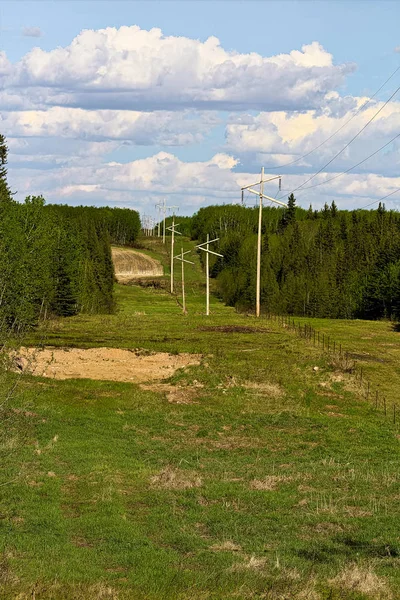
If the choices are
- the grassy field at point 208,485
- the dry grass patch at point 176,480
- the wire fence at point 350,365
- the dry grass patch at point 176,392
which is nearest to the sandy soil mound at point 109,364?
the grassy field at point 208,485

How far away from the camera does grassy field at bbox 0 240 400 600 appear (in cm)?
1667

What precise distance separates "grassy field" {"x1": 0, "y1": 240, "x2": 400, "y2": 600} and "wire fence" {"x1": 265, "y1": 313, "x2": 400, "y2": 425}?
2.09 feet

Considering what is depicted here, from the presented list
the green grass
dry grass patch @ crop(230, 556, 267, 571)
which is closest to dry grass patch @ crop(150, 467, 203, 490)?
dry grass patch @ crop(230, 556, 267, 571)

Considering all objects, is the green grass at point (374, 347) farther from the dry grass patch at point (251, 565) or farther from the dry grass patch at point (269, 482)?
the dry grass patch at point (251, 565)

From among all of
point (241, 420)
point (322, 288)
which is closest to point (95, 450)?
point (241, 420)

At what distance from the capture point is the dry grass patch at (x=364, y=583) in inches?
611

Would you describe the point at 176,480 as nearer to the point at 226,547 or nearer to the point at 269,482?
the point at 269,482

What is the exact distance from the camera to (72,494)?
25734mm

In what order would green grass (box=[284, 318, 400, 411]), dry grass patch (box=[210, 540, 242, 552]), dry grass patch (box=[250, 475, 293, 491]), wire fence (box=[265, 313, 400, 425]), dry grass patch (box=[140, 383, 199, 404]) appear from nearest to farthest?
dry grass patch (box=[210, 540, 242, 552]) < dry grass patch (box=[250, 475, 293, 491]) < wire fence (box=[265, 313, 400, 425]) < dry grass patch (box=[140, 383, 199, 404]) < green grass (box=[284, 318, 400, 411])

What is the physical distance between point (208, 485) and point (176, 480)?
3.79ft

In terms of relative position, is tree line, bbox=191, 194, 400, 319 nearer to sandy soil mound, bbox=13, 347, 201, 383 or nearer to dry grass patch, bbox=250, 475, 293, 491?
sandy soil mound, bbox=13, 347, 201, 383

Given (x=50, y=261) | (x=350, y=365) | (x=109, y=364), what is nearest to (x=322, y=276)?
(x=50, y=261)

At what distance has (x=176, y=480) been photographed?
2781 cm

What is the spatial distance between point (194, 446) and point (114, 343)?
78.3 feet
